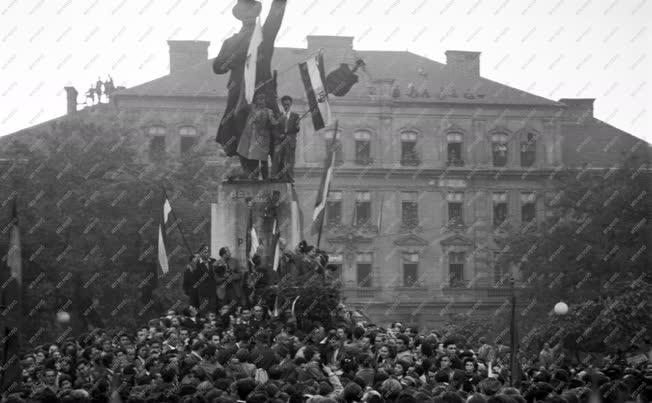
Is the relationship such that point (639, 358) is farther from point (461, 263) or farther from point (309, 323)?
point (461, 263)

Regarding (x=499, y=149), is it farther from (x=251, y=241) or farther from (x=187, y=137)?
(x=251, y=241)

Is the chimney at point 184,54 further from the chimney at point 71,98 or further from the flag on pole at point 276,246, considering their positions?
the flag on pole at point 276,246

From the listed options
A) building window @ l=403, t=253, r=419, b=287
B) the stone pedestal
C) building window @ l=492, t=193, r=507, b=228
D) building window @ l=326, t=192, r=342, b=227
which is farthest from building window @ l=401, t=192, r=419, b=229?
the stone pedestal

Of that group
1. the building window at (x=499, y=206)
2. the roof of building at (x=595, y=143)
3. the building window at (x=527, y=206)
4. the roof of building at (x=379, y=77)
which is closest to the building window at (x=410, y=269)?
the building window at (x=499, y=206)

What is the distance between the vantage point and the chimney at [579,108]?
243 ft

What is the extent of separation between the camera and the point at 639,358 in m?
20.8

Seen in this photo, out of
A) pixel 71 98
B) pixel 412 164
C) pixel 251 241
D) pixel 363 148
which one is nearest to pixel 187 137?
pixel 71 98

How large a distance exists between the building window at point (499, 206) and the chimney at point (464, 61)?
7.54 metres

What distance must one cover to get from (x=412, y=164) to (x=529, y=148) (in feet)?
23.0

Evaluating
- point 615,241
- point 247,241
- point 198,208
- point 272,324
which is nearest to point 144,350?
point 272,324

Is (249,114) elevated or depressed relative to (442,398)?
elevated

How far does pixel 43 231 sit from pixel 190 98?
21468mm

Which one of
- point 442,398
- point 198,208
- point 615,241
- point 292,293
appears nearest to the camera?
point 442,398

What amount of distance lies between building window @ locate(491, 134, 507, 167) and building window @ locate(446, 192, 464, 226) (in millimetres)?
2874
